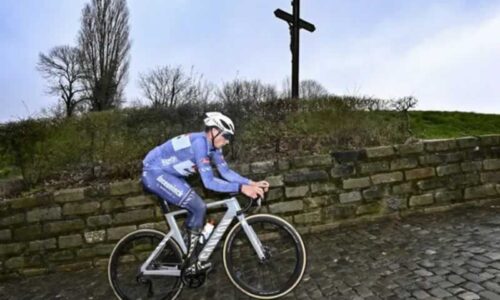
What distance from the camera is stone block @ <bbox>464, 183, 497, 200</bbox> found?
5992 millimetres

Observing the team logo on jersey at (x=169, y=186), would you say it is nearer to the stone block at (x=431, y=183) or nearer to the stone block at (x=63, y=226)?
the stone block at (x=63, y=226)

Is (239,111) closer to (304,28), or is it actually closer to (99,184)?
(99,184)

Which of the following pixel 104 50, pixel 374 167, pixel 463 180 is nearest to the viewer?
pixel 374 167

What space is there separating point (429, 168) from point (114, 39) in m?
23.6

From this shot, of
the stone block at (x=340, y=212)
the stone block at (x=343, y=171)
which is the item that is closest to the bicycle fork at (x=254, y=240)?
the stone block at (x=340, y=212)

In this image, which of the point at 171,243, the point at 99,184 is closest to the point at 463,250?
the point at 171,243

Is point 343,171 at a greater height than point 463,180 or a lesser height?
greater

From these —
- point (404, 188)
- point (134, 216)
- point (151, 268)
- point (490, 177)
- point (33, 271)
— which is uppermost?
point (490, 177)

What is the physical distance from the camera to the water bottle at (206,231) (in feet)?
12.7

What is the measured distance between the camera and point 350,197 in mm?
5684

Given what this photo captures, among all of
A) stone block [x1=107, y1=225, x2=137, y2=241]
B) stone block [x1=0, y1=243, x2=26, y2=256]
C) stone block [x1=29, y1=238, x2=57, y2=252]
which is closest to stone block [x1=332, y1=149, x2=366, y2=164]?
stone block [x1=107, y1=225, x2=137, y2=241]

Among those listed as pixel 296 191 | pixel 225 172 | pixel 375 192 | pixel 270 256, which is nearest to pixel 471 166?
pixel 375 192

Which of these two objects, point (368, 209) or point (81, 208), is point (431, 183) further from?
point (81, 208)

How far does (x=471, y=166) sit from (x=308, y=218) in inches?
101
